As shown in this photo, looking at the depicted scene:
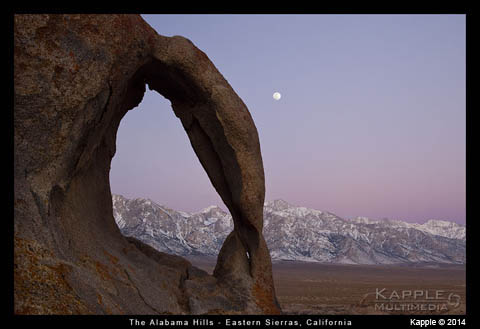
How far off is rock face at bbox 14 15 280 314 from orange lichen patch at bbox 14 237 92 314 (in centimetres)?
2

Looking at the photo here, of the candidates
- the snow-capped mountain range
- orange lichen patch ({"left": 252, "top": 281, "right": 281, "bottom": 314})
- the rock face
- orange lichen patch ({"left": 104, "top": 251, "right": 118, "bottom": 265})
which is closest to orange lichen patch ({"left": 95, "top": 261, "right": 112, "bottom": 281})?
the rock face

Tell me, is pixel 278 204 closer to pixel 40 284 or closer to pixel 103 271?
pixel 103 271

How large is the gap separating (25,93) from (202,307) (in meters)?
5.60

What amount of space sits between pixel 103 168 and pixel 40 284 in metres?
5.18

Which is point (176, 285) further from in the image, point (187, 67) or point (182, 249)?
→ point (182, 249)

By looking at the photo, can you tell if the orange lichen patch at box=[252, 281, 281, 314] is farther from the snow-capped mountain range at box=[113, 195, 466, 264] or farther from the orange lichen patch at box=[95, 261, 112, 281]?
the snow-capped mountain range at box=[113, 195, 466, 264]

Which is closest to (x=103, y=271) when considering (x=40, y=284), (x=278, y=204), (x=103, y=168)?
(x=40, y=284)

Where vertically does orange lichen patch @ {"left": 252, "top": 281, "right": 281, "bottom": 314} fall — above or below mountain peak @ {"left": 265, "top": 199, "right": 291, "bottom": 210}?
above

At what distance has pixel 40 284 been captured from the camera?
686 centimetres

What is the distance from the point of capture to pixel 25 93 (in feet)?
25.1

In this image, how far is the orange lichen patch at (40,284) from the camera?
6.70m

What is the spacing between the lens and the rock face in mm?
7380

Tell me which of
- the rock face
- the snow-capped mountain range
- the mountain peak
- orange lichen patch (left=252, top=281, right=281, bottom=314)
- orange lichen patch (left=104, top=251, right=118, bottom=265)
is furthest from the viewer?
the mountain peak

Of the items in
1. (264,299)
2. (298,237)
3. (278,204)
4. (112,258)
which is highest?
(112,258)
